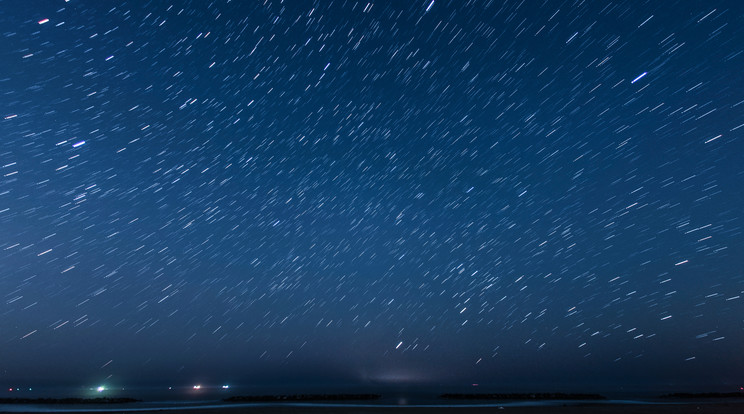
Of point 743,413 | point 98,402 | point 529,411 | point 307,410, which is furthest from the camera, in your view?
point 98,402

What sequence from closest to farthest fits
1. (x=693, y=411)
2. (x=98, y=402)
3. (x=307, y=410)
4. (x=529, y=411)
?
(x=693, y=411) → (x=529, y=411) → (x=307, y=410) → (x=98, y=402)

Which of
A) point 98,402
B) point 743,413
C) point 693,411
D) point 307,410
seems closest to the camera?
point 743,413

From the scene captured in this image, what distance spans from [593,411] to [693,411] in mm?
5435

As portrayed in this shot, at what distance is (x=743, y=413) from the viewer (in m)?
24.3

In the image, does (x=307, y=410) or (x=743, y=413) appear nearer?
(x=743, y=413)

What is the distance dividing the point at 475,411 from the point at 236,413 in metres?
14.7

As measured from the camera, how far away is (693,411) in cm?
2755

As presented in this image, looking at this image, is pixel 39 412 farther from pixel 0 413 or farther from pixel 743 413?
pixel 743 413

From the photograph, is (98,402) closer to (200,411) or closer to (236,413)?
(200,411)

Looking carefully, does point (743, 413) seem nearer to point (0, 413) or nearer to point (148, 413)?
point (148, 413)

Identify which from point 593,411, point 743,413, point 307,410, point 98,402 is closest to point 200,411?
point 307,410

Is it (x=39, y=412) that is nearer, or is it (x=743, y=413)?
(x=743, y=413)

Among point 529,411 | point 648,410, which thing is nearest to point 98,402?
point 529,411

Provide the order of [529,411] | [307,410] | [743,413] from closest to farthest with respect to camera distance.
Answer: [743,413], [529,411], [307,410]
